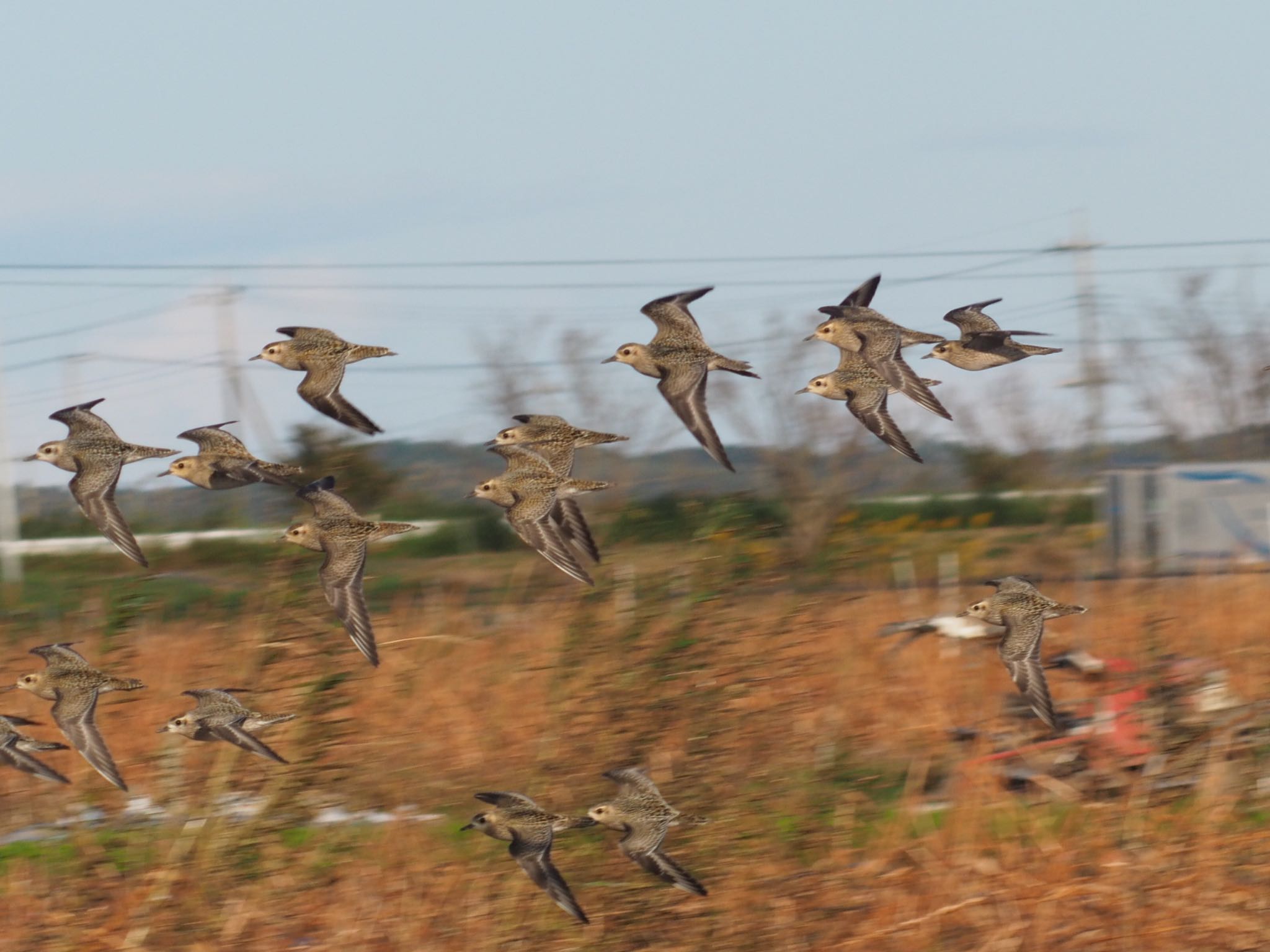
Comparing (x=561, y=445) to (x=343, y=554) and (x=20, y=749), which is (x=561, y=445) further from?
(x=20, y=749)

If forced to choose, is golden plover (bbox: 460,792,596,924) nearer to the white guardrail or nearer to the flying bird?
the white guardrail

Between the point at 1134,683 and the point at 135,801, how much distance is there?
7.00 metres

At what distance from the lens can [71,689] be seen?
490 cm

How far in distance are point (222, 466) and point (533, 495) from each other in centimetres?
74

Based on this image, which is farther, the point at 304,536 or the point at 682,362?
the point at 304,536

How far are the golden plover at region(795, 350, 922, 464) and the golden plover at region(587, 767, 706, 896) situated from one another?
1.95m

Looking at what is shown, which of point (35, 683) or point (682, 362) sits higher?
point (682, 362)

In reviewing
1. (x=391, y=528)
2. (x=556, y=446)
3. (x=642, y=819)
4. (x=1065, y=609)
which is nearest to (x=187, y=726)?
(x=642, y=819)

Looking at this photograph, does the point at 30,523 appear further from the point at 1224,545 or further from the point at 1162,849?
the point at 1224,545

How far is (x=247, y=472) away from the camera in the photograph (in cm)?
343

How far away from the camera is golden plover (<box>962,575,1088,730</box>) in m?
4.04

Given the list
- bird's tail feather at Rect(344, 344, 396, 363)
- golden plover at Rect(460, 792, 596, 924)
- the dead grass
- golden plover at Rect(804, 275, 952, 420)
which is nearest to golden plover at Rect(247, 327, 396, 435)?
bird's tail feather at Rect(344, 344, 396, 363)

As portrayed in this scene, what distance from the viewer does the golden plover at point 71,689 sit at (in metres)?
4.88

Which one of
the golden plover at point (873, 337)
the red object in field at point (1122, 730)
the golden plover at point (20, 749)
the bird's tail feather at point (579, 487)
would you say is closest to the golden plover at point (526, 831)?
the golden plover at point (20, 749)
